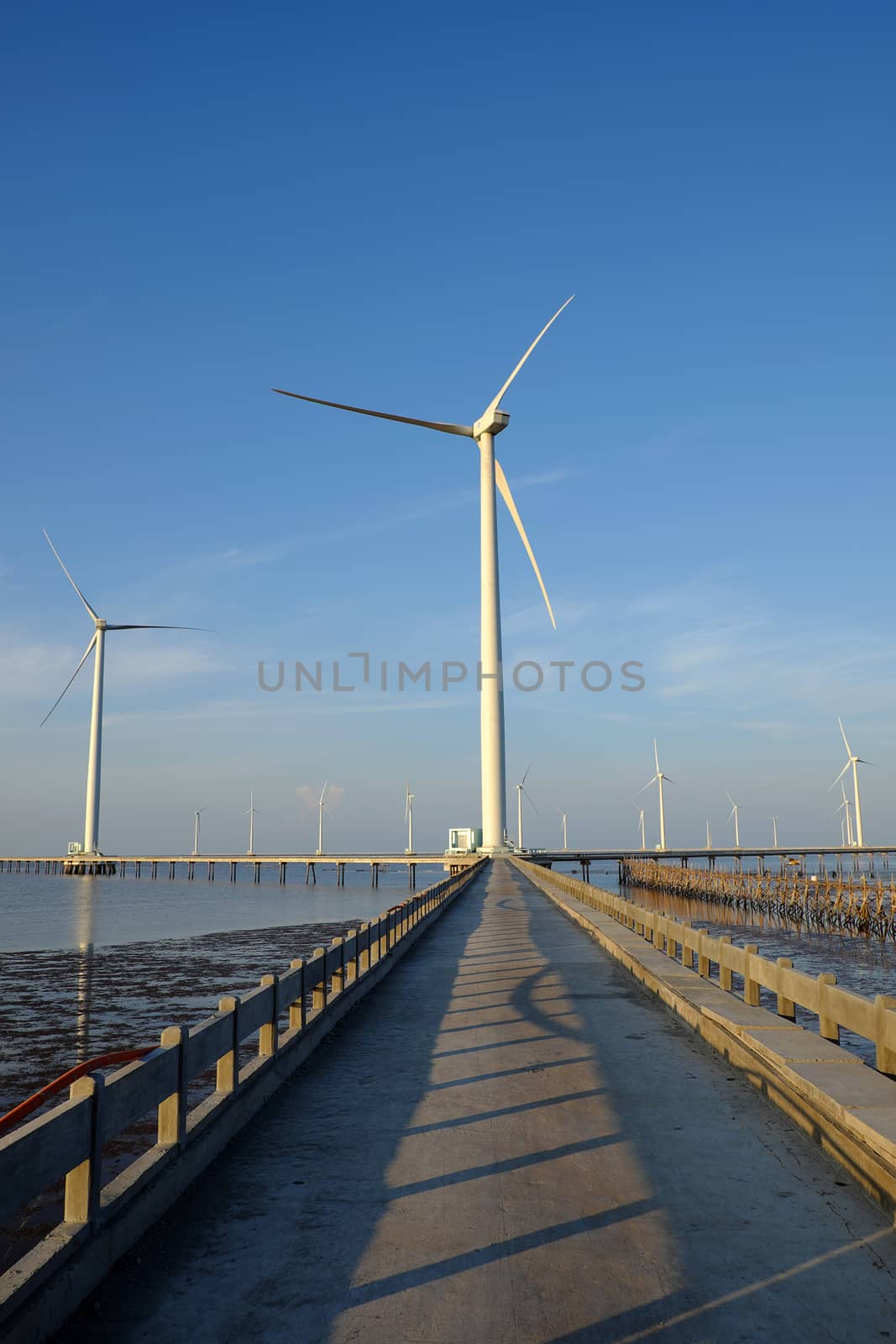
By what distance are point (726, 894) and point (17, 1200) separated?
291 ft

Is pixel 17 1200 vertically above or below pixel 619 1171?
above

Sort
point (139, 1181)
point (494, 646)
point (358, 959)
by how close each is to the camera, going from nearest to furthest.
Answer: point (139, 1181) < point (358, 959) < point (494, 646)

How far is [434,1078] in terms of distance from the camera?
10.4 meters

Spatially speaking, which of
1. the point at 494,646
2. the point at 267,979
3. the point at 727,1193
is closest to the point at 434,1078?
the point at 267,979

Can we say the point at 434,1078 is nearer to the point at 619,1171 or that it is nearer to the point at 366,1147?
the point at 366,1147

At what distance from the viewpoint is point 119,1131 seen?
25.5ft

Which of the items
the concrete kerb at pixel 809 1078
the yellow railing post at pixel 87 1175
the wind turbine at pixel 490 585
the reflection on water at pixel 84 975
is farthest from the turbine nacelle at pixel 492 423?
the yellow railing post at pixel 87 1175

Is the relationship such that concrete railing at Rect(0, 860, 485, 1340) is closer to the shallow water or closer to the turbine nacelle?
the shallow water

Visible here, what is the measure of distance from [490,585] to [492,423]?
14282 millimetres

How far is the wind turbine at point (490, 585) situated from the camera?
79938 millimetres

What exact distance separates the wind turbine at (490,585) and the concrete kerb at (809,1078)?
64639 mm

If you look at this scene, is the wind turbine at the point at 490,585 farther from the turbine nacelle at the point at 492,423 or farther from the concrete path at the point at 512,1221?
the concrete path at the point at 512,1221

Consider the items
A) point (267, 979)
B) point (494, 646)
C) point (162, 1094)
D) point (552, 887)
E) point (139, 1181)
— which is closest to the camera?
point (139, 1181)

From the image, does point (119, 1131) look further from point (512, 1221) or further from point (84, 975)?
point (84, 975)
